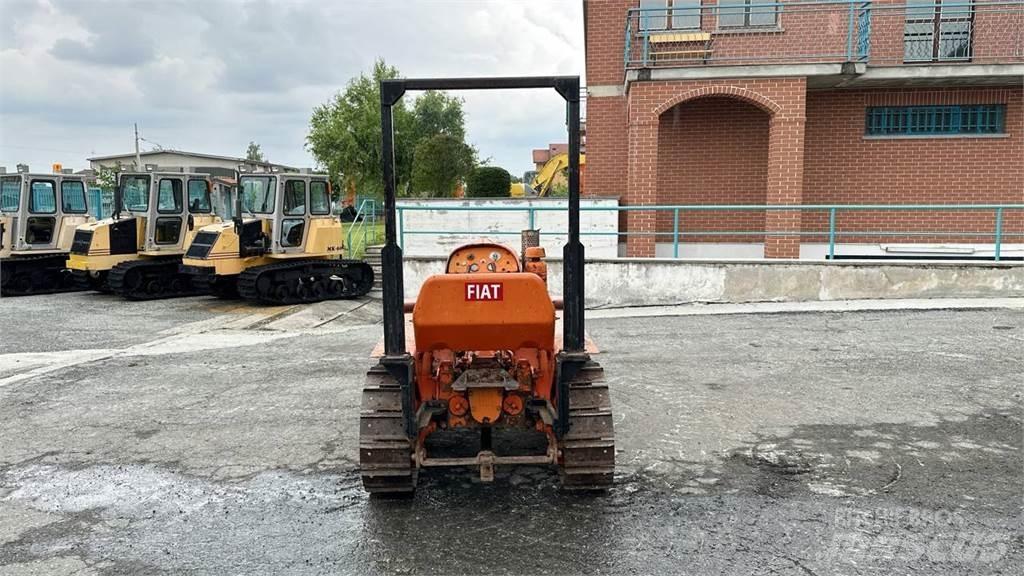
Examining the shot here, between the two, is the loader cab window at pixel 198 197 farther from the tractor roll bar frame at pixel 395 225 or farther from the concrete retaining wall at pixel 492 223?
the tractor roll bar frame at pixel 395 225

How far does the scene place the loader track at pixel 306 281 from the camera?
46.3 ft

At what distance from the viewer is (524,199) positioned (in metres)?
14.4

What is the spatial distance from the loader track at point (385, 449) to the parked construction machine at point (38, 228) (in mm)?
15733

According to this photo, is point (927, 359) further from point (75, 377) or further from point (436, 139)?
point (436, 139)

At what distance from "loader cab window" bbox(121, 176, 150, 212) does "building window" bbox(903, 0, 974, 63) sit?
51.8ft

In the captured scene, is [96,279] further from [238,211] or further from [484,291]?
[484,291]

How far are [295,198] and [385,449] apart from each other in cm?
1118

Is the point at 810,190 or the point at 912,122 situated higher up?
the point at 912,122

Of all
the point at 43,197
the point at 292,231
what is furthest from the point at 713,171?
the point at 43,197

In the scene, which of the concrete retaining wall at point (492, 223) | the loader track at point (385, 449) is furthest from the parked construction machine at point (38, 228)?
the loader track at point (385, 449)

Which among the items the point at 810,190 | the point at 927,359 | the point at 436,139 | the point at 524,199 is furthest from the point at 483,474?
the point at 436,139

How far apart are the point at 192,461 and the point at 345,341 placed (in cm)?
503

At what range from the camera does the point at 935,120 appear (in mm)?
14305

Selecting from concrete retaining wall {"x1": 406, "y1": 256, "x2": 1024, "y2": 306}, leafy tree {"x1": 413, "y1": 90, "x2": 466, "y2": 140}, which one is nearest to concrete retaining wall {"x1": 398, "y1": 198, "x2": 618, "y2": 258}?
concrete retaining wall {"x1": 406, "y1": 256, "x2": 1024, "y2": 306}
